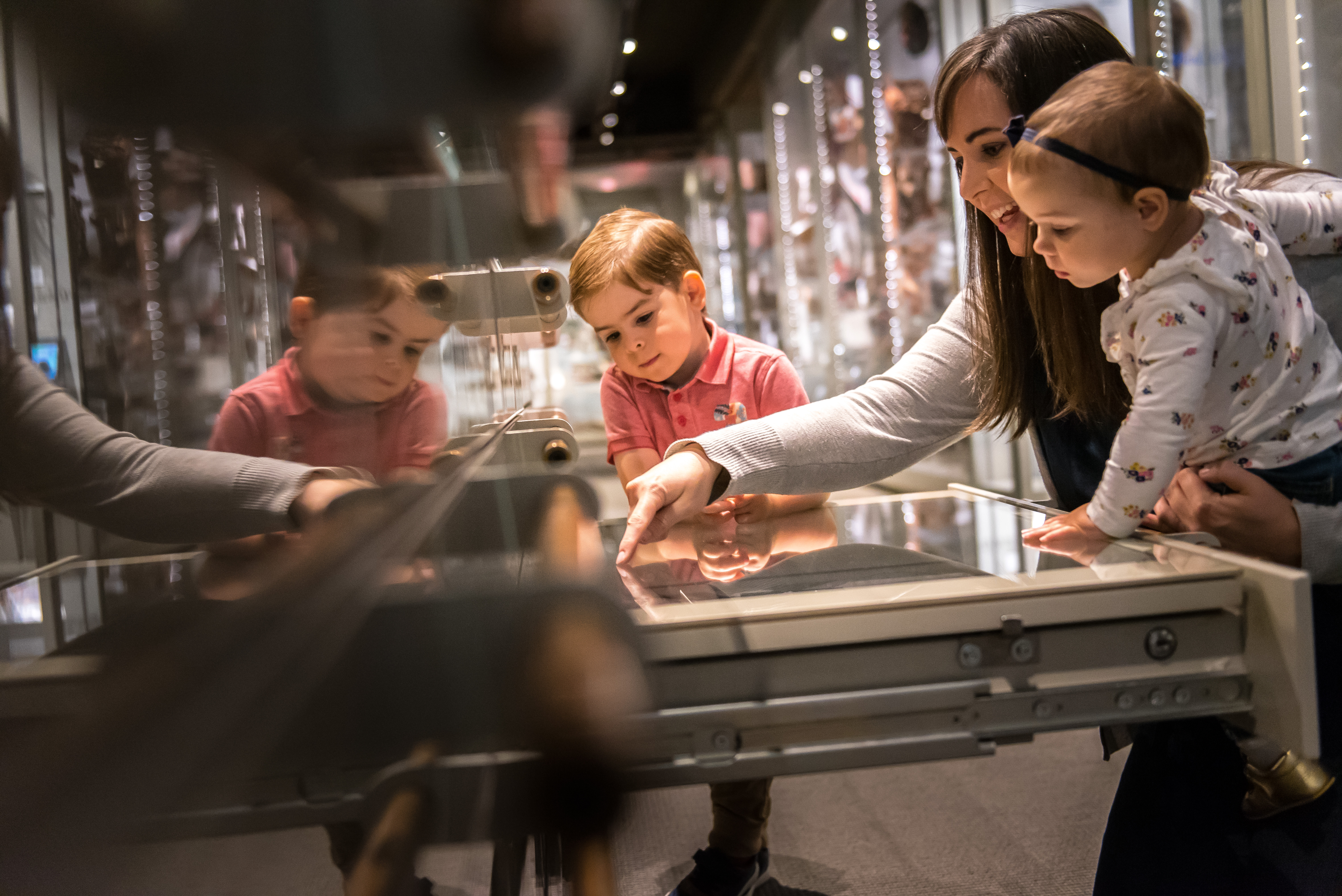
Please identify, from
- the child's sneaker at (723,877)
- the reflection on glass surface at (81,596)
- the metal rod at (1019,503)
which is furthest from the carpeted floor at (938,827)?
the reflection on glass surface at (81,596)

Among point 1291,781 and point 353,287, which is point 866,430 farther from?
point 353,287

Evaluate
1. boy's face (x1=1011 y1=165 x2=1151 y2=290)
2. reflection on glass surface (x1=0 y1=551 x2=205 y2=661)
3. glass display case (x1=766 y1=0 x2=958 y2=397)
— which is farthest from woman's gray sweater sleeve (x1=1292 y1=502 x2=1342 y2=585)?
glass display case (x1=766 y1=0 x2=958 y2=397)

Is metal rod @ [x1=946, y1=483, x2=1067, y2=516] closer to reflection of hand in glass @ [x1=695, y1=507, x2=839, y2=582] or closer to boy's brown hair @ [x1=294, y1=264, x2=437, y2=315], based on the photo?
reflection of hand in glass @ [x1=695, y1=507, x2=839, y2=582]

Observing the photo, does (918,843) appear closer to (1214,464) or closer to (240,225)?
(1214,464)

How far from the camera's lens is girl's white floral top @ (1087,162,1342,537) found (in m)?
0.76

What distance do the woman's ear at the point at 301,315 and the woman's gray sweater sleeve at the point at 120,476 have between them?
3 centimetres

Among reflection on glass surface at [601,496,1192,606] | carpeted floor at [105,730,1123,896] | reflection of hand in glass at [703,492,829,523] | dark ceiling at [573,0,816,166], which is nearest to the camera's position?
reflection on glass surface at [601,496,1192,606]

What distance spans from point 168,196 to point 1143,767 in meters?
1.10

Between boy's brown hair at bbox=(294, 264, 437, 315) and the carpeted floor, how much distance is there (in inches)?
36.1

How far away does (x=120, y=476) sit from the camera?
4.1 inches

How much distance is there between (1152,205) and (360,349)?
765mm

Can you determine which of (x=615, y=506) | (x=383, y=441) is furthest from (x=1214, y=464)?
(x=615, y=506)

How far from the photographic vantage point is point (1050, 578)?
1.76 ft

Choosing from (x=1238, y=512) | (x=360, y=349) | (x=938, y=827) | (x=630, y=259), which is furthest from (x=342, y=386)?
(x=938, y=827)
